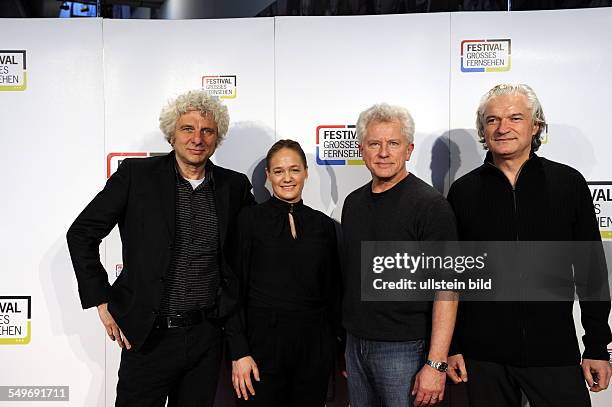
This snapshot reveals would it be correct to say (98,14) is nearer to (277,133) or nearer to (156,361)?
(277,133)

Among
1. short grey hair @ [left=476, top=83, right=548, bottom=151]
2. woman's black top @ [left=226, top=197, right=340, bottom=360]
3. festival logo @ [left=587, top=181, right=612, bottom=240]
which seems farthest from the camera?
festival logo @ [left=587, top=181, right=612, bottom=240]

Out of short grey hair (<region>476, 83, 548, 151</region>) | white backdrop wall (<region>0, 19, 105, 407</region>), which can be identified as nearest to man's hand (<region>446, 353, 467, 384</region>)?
short grey hair (<region>476, 83, 548, 151</region>)

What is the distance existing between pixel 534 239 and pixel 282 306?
89 centimetres

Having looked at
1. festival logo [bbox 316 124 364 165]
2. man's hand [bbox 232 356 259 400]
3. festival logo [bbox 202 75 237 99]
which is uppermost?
festival logo [bbox 202 75 237 99]

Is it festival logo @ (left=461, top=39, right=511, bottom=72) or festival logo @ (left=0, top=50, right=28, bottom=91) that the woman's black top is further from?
festival logo @ (left=0, top=50, right=28, bottom=91)

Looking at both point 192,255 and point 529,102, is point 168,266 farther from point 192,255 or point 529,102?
point 529,102

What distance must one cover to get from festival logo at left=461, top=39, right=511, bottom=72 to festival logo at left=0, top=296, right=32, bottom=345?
8.05 ft

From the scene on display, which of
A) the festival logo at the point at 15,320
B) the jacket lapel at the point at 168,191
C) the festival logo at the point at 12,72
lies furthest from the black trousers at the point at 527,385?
the festival logo at the point at 12,72

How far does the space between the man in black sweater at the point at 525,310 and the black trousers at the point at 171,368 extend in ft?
2.90

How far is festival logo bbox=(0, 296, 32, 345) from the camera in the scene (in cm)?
234

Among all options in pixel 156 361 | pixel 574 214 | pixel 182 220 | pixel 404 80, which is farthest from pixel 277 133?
pixel 574 214

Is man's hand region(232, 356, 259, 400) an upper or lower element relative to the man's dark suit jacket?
lower

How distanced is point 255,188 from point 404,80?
90 centimetres

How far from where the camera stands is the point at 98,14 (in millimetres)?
2564
